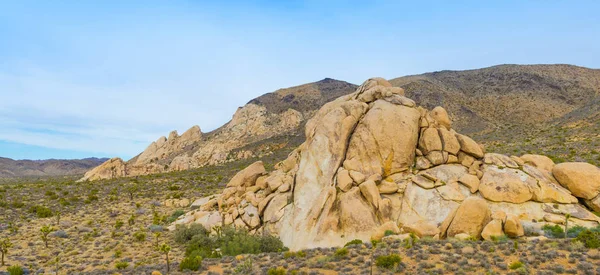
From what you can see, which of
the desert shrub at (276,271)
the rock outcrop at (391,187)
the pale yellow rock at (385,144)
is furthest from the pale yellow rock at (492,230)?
the desert shrub at (276,271)

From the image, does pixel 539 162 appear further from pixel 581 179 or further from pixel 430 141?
pixel 430 141

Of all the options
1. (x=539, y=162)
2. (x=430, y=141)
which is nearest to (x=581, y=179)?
(x=539, y=162)

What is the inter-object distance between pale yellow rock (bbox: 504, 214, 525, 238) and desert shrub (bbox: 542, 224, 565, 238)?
6.72 ft

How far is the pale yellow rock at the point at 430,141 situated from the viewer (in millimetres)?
35156

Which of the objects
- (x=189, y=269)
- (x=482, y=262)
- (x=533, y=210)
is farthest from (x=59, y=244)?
(x=533, y=210)

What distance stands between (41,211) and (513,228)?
167 ft

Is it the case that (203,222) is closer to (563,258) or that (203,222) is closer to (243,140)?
(563,258)

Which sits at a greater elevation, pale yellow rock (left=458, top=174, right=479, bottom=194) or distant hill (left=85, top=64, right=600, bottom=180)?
distant hill (left=85, top=64, right=600, bottom=180)

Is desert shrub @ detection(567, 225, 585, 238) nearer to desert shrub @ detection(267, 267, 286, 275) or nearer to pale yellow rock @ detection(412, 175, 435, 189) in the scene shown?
pale yellow rock @ detection(412, 175, 435, 189)

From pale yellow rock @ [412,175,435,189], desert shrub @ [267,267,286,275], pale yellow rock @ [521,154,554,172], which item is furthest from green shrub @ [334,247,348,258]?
pale yellow rock @ [521,154,554,172]

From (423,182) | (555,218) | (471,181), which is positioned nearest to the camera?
(555,218)

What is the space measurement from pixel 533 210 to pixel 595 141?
35.1 m

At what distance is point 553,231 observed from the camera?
1053 inches

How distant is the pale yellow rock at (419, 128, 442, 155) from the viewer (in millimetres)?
35156
